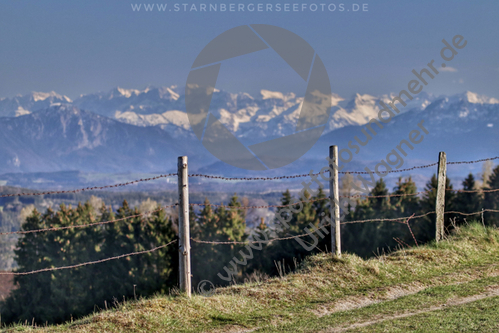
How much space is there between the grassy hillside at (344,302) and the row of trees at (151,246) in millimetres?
38403

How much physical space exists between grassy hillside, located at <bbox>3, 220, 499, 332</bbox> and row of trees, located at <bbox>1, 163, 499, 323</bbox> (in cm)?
3840

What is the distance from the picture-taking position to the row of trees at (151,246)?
53906 millimetres

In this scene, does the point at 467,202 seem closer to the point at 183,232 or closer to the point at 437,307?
the point at 437,307

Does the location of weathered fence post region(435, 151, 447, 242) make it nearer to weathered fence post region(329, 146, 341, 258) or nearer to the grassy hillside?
the grassy hillside

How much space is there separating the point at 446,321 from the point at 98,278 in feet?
203

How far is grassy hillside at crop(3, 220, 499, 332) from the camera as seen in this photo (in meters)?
6.88

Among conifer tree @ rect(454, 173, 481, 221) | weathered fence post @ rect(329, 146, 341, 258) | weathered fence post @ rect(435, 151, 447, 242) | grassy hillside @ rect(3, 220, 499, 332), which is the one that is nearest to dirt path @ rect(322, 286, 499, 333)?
grassy hillside @ rect(3, 220, 499, 332)

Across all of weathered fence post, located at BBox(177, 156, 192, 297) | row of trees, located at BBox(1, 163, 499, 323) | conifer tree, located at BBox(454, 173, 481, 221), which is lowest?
row of trees, located at BBox(1, 163, 499, 323)

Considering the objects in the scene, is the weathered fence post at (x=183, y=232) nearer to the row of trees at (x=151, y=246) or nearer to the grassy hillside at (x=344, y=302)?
the grassy hillside at (x=344, y=302)

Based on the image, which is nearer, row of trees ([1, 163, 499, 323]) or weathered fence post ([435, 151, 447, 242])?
weathered fence post ([435, 151, 447, 242])

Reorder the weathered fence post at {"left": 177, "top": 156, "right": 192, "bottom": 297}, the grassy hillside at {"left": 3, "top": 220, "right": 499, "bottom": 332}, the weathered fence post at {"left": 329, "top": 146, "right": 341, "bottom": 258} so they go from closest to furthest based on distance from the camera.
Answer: the grassy hillside at {"left": 3, "top": 220, "right": 499, "bottom": 332}
the weathered fence post at {"left": 177, "top": 156, "right": 192, "bottom": 297}
the weathered fence post at {"left": 329, "top": 146, "right": 341, "bottom": 258}

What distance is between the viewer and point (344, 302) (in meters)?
8.04

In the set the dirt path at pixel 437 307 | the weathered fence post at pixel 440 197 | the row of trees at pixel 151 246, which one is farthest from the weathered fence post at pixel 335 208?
the row of trees at pixel 151 246

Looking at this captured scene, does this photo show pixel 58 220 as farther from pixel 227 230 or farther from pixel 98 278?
pixel 227 230
